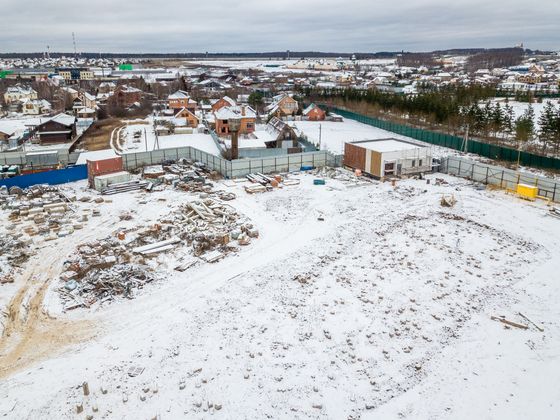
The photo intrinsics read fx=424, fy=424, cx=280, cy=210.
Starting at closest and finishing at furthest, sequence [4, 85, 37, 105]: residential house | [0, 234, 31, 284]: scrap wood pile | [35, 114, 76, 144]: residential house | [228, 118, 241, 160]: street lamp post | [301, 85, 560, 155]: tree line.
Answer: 1. [0, 234, 31, 284]: scrap wood pile
2. [228, 118, 241, 160]: street lamp post
3. [301, 85, 560, 155]: tree line
4. [35, 114, 76, 144]: residential house
5. [4, 85, 37, 105]: residential house

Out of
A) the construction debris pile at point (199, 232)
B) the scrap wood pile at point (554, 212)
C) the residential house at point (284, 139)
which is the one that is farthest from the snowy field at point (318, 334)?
the residential house at point (284, 139)

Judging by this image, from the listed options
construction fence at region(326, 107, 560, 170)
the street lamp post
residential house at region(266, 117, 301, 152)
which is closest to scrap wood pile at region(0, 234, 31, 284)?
the street lamp post

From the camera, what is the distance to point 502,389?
10391mm

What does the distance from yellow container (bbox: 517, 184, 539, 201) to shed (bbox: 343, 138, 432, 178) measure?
22.6 feet

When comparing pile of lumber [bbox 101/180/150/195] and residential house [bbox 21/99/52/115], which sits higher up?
residential house [bbox 21/99/52/115]

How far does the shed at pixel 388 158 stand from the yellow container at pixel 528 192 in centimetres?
688

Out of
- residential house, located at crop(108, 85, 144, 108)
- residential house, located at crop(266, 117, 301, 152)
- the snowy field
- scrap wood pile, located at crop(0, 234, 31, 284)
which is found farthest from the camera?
residential house, located at crop(108, 85, 144, 108)

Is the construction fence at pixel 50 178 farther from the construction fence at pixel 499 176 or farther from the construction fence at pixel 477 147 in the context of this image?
the construction fence at pixel 477 147

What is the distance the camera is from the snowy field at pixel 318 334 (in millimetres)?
10000

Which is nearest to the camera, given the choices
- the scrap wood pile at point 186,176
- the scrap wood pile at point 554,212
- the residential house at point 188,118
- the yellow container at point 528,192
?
the scrap wood pile at point 554,212

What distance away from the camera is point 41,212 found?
2200 cm

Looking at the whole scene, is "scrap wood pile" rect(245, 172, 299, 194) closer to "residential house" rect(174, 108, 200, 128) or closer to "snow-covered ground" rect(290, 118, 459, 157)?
"snow-covered ground" rect(290, 118, 459, 157)

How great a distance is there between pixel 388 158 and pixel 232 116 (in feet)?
68.4

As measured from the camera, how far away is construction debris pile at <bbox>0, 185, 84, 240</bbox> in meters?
20.0
